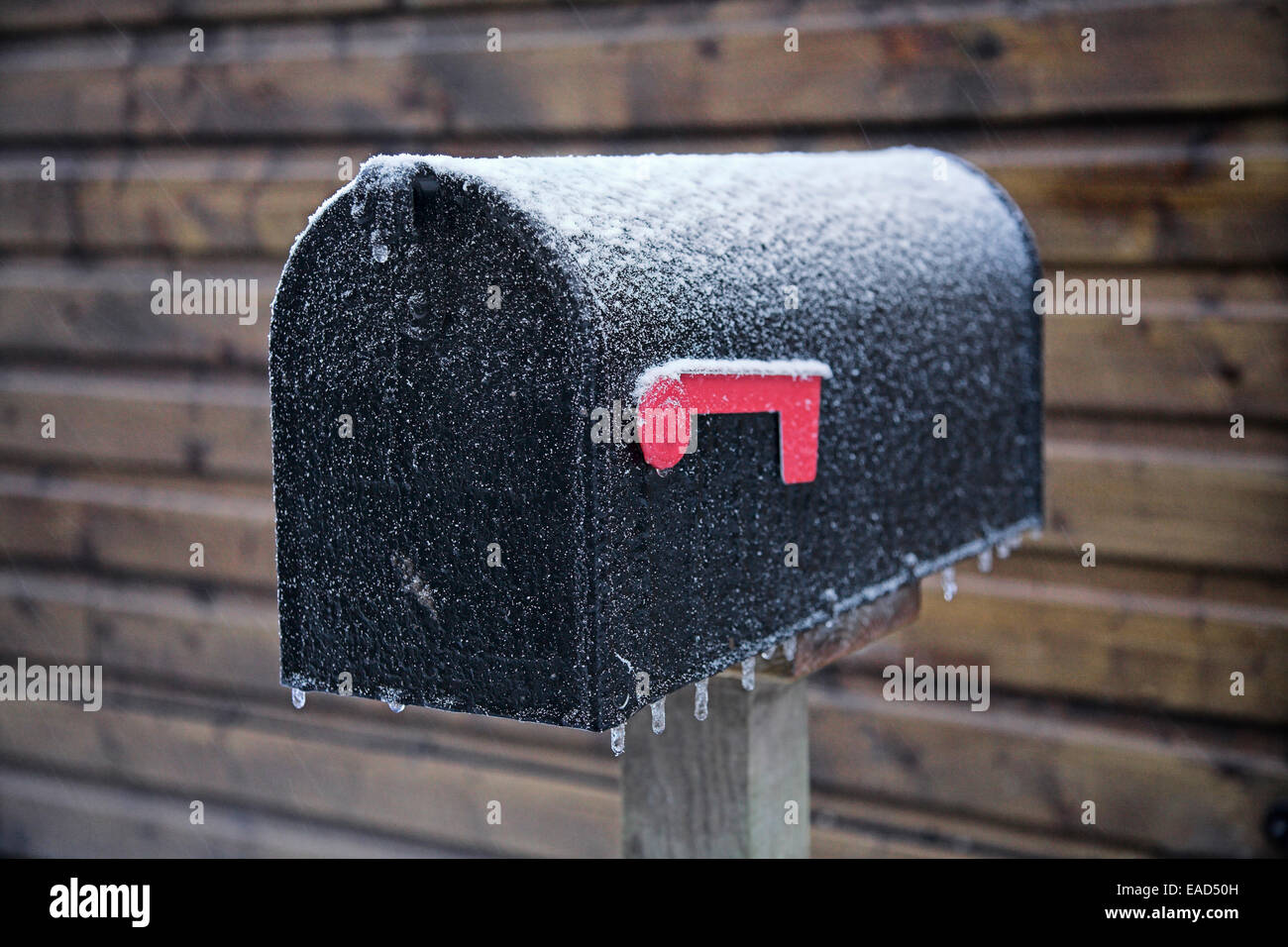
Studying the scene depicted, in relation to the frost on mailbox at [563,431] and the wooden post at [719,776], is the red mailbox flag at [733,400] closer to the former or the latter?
the frost on mailbox at [563,431]

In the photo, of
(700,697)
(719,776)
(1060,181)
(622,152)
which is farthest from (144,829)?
(1060,181)

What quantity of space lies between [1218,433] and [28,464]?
2.63m

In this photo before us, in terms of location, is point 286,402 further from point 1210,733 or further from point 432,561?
point 1210,733

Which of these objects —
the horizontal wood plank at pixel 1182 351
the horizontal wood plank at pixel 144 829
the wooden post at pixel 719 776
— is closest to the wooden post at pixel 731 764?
the wooden post at pixel 719 776

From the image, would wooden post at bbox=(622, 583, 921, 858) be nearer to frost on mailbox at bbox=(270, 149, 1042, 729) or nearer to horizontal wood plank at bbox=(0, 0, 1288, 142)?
frost on mailbox at bbox=(270, 149, 1042, 729)

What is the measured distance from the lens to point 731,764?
1188mm

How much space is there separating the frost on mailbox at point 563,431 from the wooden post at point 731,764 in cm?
13

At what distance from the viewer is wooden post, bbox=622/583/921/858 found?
1179mm

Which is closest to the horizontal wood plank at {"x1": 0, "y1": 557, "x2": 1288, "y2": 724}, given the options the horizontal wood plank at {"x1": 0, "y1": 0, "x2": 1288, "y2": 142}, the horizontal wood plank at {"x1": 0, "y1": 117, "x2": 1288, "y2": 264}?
the horizontal wood plank at {"x1": 0, "y1": 117, "x2": 1288, "y2": 264}

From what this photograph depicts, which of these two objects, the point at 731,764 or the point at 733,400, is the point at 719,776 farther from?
the point at 733,400

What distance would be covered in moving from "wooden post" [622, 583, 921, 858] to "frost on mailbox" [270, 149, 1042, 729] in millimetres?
134

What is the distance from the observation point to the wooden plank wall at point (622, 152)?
1844mm

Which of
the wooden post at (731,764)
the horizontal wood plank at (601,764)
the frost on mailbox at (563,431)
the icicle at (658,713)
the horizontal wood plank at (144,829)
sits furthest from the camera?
the horizontal wood plank at (144,829)

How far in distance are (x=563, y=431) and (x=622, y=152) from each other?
1.55 meters
